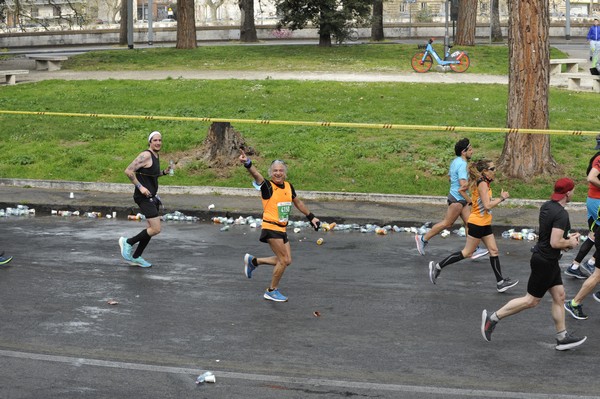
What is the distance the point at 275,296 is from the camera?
37.1ft

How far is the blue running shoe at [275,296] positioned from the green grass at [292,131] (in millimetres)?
7770

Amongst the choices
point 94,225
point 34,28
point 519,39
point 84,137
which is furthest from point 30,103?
point 34,28

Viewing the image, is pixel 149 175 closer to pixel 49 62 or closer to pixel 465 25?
pixel 49 62

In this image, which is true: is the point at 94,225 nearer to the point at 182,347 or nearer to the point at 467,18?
the point at 182,347

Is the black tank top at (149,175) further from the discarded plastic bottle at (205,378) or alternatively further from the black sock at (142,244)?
the discarded plastic bottle at (205,378)

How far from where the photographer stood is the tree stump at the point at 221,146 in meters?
20.3

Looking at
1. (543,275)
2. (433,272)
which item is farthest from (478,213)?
(543,275)

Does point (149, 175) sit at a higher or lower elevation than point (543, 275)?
higher

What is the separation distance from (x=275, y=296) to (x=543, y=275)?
3157mm

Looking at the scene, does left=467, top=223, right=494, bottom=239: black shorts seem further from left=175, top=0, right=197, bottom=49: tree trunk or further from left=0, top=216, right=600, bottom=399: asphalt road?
left=175, top=0, right=197, bottom=49: tree trunk

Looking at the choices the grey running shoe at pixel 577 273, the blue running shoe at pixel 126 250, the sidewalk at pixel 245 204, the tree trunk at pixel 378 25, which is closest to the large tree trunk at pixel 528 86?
the sidewalk at pixel 245 204

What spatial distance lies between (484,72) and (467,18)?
6.62 m

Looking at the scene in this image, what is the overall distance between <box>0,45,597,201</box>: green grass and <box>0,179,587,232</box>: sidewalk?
60cm

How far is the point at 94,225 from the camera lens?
16531mm
